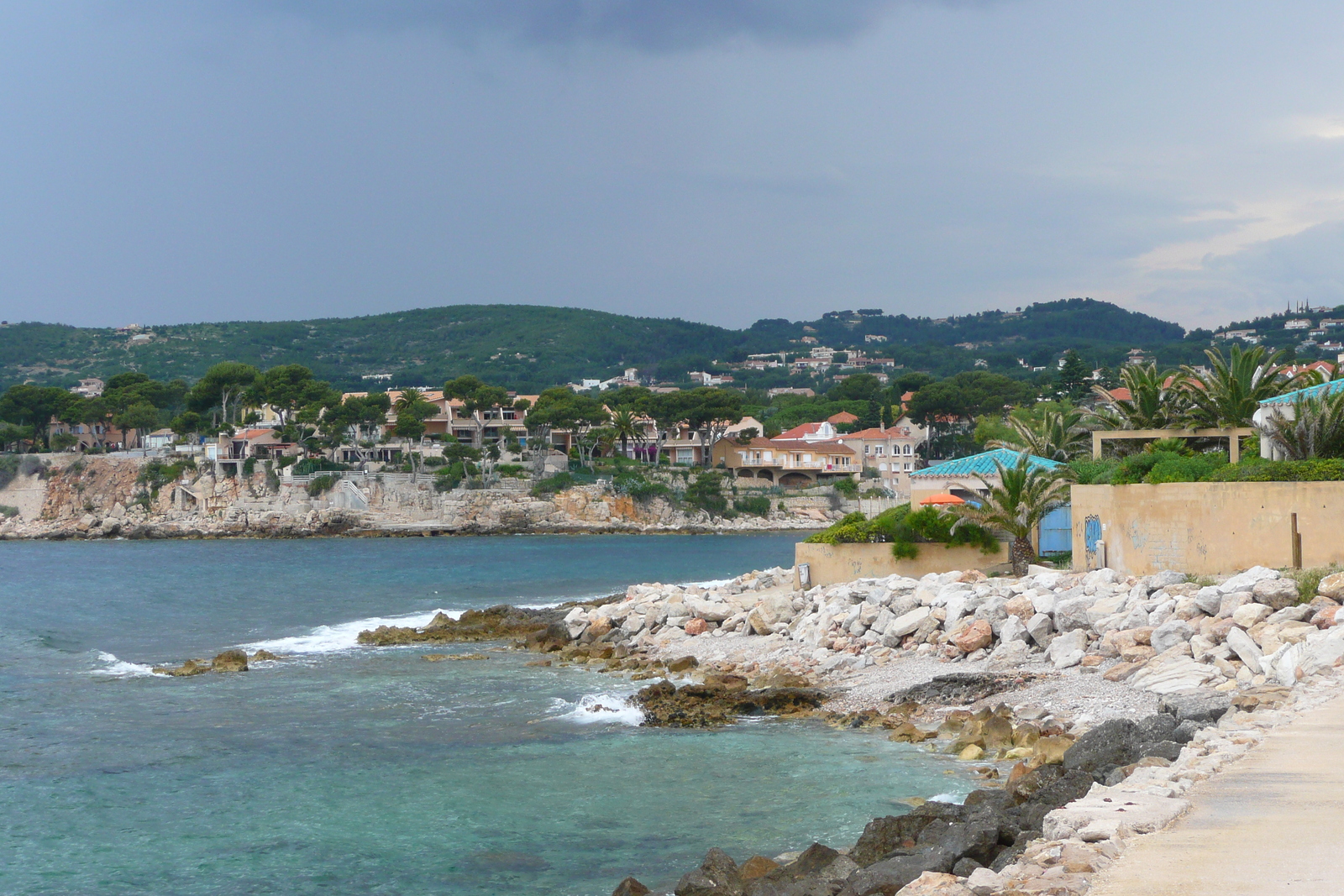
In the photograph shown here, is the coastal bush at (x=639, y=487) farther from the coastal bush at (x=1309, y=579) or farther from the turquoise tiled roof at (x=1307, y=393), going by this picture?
the coastal bush at (x=1309, y=579)

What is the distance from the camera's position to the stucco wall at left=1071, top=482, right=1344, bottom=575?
1805cm

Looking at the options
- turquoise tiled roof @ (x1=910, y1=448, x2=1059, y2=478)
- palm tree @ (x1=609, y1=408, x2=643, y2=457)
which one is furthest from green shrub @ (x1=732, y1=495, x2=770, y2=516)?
turquoise tiled roof @ (x1=910, y1=448, x2=1059, y2=478)

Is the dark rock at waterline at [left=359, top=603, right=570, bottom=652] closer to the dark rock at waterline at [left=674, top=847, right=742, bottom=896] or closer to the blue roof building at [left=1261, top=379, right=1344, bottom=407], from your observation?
the blue roof building at [left=1261, top=379, right=1344, bottom=407]

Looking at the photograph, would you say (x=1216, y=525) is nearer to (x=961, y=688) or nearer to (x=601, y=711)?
(x=961, y=688)

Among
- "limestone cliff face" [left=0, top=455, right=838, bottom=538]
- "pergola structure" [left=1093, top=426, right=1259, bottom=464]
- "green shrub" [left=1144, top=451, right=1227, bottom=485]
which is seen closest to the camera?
"green shrub" [left=1144, top=451, right=1227, bottom=485]

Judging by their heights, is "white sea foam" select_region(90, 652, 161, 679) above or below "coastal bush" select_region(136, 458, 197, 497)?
below

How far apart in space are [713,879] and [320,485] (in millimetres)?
82212

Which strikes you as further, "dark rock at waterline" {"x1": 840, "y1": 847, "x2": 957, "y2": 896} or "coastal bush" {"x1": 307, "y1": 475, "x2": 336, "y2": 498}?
"coastal bush" {"x1": 307, "y1": 475, "x2": 336, "y2": 498}

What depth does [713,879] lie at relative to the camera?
9.62 metres

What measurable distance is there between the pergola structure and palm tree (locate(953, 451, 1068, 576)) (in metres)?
2.78

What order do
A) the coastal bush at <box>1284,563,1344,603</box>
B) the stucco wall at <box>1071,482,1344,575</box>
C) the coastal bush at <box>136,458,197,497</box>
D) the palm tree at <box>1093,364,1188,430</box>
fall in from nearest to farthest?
1. the coastal bush at <box>1284,563,1344,603</box>
2. the stucco wall at <box>1071,482,1344,575</box>
3. the palm tree at <box>1093,364,1188,430</box>
4. the coastal bush at <box>136,458,197,497</box>

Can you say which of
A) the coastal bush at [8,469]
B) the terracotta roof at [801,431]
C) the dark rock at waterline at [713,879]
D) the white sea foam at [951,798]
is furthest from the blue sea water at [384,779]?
the terracotta roof at [801,431]

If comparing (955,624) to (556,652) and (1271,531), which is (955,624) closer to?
(1271,531)

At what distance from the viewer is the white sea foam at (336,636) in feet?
90.1
